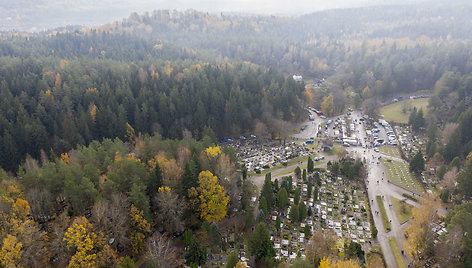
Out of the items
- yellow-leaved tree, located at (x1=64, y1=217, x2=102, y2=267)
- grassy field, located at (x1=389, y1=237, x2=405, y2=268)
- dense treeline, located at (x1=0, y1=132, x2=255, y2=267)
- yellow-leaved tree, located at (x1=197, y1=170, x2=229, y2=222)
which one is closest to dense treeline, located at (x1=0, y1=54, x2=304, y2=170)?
dense treeline, located at (x1=0, y1=132, x2=255, y2=267)

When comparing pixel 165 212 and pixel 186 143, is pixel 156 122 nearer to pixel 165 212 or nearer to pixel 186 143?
pixel 186 143

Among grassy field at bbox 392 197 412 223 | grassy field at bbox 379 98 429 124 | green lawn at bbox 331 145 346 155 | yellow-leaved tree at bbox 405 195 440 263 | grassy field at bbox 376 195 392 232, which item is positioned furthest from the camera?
grassy field at bbox 379 98 429 124

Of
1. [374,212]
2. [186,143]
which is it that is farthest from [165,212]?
[374,212]

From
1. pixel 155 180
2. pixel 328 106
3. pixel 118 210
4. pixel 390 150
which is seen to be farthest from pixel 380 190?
pixel 328 106

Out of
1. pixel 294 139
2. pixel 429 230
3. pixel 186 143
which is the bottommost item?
pixel 294 139

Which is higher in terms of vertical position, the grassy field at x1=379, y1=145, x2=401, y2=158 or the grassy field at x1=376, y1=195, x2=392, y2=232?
the grassy field at x1=379, y1=145, x2=401, y2=158

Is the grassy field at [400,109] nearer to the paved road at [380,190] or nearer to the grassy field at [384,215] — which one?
the paved road at [380,190]

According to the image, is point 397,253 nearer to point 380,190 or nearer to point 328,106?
point 380,190

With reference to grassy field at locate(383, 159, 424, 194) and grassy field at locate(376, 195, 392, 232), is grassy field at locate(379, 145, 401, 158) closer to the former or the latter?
grassy field at locate(383, 159, 424, 194)

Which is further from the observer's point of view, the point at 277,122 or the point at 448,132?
the point at 277,122
